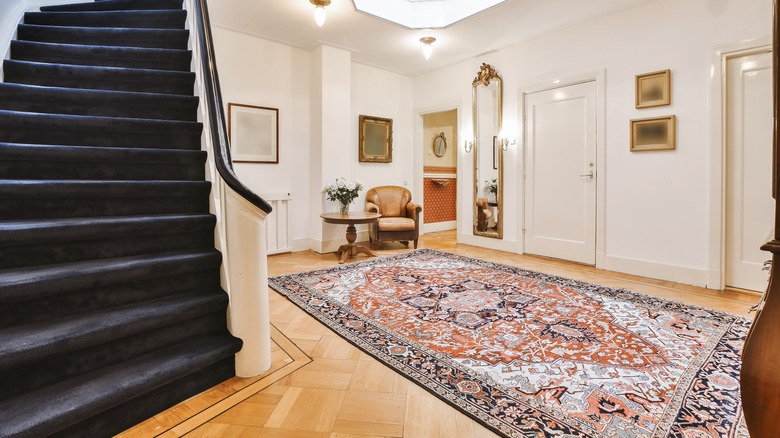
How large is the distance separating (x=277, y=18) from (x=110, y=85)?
220 cm

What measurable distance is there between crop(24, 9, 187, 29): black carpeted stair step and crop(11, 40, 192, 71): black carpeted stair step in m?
0.56

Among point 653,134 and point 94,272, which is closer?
point 94,272

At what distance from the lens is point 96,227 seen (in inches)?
65.7

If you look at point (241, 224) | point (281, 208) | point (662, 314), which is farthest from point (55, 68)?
point (662, 314)

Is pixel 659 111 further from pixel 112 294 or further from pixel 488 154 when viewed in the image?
pixel 112 294

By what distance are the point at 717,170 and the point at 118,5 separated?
581cm

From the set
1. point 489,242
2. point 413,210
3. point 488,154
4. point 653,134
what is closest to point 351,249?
point 413,210

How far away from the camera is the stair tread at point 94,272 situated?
4.49 feet

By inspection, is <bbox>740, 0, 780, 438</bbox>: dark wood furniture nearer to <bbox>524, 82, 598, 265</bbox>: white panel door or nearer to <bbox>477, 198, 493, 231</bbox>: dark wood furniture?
<bbox>524, 82, 598, 265</bbox>: white panel door

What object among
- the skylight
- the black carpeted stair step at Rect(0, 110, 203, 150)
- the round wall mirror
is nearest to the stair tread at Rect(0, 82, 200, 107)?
the black carpeted stair step at Rect(0, 110, 203, 150)

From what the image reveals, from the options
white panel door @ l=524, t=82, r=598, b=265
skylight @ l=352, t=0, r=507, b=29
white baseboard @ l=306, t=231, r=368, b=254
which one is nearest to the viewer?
skylight @ l=352, t=0, r=507, b=29

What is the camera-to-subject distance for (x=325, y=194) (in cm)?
504

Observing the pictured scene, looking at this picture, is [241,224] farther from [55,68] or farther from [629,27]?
[629,27]

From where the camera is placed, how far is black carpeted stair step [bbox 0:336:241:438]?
1.19 meters
